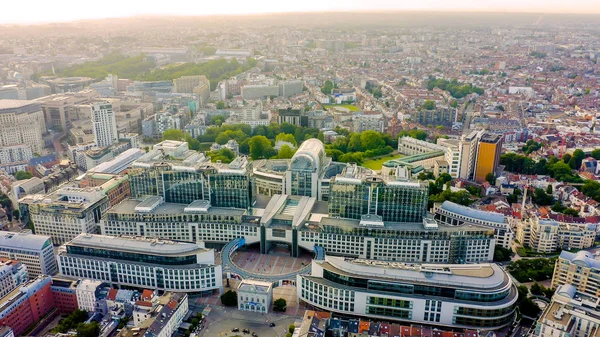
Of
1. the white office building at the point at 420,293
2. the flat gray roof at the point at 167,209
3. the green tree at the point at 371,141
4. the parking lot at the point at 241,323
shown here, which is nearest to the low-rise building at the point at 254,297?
the parking lot at the point at 241,323

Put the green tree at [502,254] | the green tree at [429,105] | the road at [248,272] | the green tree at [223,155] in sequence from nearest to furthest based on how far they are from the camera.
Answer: the road at [248,272] → the green tree at [502,254] → the green tree at [223,155] → the green tree at [429,105]

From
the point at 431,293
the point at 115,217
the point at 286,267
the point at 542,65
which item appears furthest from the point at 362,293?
the point at 542,65

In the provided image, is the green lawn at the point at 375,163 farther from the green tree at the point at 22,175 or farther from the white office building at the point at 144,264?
the green tree at the point at 22,175

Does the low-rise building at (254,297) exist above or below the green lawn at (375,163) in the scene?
above

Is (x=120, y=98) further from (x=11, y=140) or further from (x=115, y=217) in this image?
(x=115, y=217)

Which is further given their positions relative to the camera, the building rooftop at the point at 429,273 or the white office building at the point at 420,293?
the building rooftop at the point at 429,273

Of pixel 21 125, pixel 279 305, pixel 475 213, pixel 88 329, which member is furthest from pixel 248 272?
pixel 21 125
